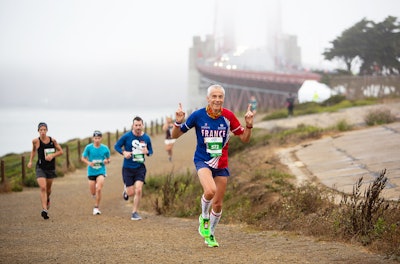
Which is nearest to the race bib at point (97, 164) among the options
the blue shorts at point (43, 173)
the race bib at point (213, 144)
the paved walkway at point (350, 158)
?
the blue shorts at point (43, 173)

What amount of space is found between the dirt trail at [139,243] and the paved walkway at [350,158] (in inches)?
105

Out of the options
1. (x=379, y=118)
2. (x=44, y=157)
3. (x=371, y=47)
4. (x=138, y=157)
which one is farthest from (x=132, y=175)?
(x=371, y=47)

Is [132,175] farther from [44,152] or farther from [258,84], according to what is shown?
[258,84]

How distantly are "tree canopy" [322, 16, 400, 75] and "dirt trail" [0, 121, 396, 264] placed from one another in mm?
50262

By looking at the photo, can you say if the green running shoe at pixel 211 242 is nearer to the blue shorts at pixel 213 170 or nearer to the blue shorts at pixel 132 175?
the blue shorts at pixel 213 170

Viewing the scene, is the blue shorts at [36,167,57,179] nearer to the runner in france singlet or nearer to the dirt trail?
the dirt trail

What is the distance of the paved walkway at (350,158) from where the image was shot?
40.4 ft

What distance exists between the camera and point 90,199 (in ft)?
53.8

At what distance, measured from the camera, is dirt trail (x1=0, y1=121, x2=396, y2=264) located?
7.04 metres

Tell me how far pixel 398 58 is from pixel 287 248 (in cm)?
5480

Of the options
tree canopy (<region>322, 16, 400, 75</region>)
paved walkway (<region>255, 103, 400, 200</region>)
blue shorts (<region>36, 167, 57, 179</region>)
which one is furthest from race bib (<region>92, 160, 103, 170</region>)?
tree canopy (<region>322, 16, 400, 75</region>)

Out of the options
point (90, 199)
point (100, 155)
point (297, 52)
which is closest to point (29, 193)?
point (90, 199)

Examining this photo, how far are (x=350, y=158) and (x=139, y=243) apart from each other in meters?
8.49

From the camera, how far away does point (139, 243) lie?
8.31m
